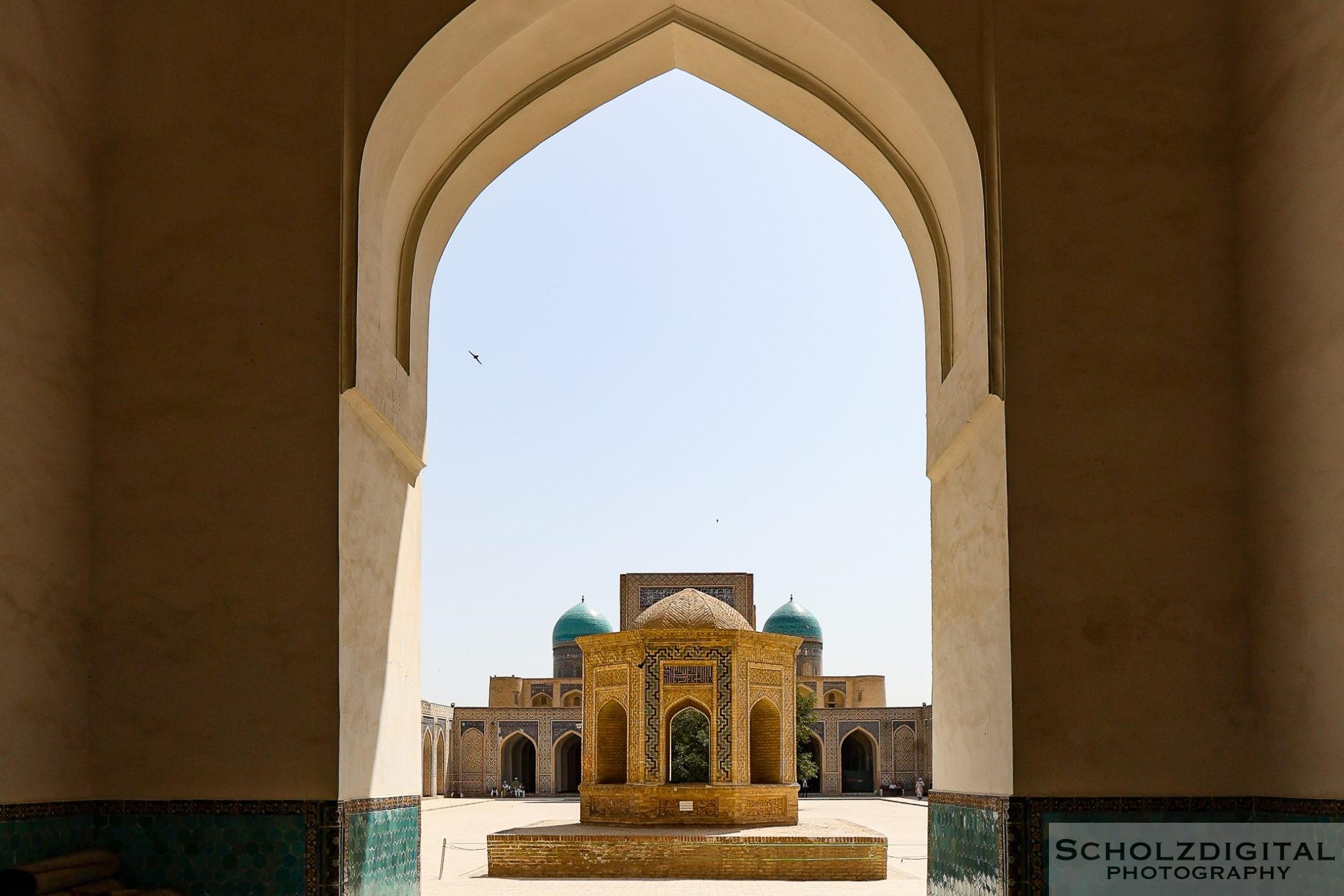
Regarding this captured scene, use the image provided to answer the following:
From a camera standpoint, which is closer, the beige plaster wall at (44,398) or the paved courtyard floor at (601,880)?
the beige plaster wall at (44,398)

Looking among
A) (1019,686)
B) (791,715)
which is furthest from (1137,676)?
(791,715)

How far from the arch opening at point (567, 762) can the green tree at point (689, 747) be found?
6.37 m

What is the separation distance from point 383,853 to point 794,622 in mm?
26615

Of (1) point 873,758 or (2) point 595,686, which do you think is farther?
(1) point 873,758

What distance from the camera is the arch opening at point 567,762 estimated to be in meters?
28.4

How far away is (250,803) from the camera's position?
3801 mm

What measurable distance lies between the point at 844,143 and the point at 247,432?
8.29 feet

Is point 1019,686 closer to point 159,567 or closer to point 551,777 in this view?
point 159,567

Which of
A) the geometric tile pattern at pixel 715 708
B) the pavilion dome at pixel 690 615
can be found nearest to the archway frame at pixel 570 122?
the geometric tile pattern at pixel 715 708

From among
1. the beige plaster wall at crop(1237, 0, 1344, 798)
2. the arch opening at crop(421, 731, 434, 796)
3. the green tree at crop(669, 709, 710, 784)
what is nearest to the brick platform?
A: the beige plaster wall at crop(1237, 0, 1344, 798)

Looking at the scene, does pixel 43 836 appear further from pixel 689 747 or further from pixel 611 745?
pixel 689 747

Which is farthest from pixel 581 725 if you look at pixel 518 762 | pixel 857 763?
pixel 857 763

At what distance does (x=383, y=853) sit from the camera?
4.23 m

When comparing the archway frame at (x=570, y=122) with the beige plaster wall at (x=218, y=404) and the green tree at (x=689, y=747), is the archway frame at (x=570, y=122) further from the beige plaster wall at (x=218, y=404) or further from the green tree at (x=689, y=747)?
the green tree at (x=689, y=747)
